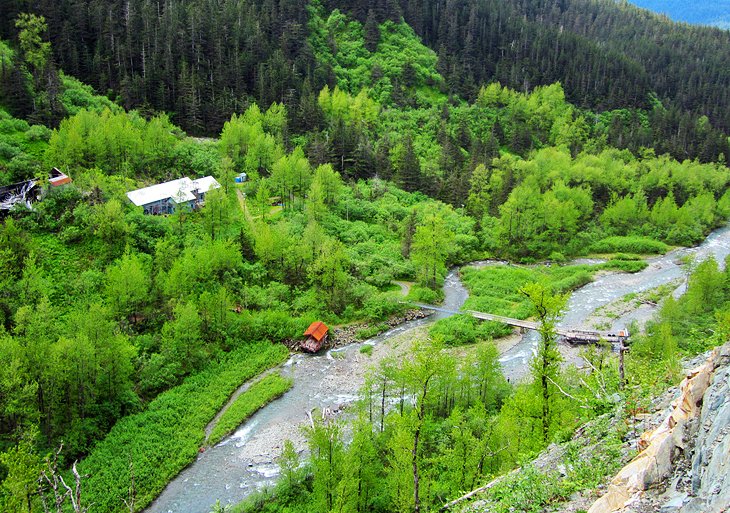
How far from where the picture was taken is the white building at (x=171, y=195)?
5925 centimetres

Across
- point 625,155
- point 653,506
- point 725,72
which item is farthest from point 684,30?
point 653,506

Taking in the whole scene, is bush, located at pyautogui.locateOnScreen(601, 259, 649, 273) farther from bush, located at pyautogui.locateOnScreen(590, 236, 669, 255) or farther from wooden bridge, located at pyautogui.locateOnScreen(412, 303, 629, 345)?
wooden bridge, located at pyautogui.locateOnScreen(412, 303, 629, 345)

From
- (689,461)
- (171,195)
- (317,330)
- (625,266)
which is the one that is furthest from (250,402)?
(625,266)

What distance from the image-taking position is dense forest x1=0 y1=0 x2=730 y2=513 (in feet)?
106

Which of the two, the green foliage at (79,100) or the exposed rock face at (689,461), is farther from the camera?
the green foliage at (79,100)

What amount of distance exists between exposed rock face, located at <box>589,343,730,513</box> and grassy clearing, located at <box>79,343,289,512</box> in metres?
27.7

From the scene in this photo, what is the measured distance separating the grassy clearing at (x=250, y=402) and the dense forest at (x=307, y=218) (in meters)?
0.22

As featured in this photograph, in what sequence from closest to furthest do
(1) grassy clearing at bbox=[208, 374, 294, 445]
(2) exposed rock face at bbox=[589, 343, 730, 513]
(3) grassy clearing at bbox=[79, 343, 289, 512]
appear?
1. (2) exposed rock face at bbox=[589, 343, 730, 513]
2. (3) grassy clearing at bbox=[79, 343, 289, 512]
3. (1) grassy clearing at bbox=[208, 374, 294, 445]

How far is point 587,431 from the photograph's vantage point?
711 inches

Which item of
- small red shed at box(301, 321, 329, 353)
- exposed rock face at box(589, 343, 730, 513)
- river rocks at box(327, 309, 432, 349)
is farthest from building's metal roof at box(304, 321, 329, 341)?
exposed rock face at box(589, 343, 730, 513)

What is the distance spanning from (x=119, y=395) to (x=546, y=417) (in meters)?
28.6

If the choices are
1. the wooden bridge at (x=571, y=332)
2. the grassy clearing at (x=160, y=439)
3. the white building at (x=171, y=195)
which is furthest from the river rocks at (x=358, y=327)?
the white building at (x=171, y=195)

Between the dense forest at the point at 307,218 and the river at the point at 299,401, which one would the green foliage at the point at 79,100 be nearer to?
the dense forest at the point at 307,218

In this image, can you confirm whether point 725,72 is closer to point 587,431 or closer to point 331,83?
point 331,83
